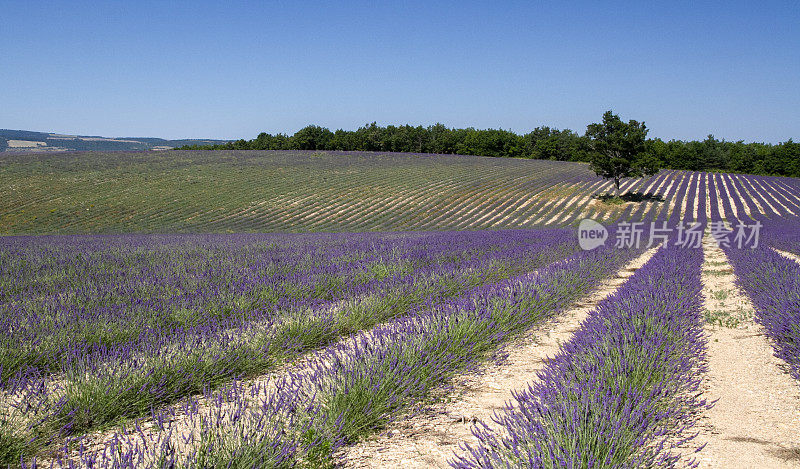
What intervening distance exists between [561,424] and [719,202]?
33.8 metres

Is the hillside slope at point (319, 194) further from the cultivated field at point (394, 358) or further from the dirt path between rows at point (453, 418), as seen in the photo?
the dirt path between rows at point (453, 418)

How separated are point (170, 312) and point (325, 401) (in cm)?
278

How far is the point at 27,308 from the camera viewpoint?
4.73m

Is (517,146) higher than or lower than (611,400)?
higher

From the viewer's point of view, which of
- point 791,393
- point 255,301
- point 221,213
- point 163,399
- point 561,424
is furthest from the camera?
point 221,213

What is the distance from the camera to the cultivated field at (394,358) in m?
2.46

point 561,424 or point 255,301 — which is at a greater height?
point 561,424

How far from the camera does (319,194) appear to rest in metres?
31.5

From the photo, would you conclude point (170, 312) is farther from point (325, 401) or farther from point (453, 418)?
point (453, 418)

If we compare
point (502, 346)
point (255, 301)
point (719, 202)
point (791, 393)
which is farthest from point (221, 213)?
point (719, 202)

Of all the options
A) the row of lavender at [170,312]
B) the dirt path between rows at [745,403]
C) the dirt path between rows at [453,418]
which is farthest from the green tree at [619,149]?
the dirt path between rows at [453,418]

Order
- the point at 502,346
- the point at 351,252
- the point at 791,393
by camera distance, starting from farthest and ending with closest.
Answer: the point at 351,252 < the point at 502,346 < the point at 791,393

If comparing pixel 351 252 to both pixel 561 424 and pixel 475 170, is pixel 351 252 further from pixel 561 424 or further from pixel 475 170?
pixel 475 170

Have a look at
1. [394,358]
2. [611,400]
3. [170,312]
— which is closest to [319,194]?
[170,312]
